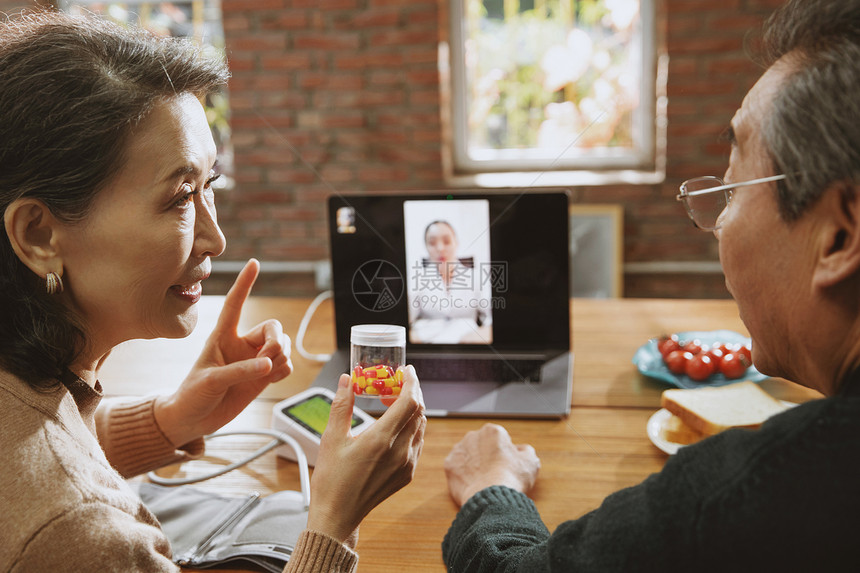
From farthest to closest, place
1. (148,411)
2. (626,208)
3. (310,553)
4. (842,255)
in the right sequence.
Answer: (626,208) → (148,411) → (310,553) → (842,255)

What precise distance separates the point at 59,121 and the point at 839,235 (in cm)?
70

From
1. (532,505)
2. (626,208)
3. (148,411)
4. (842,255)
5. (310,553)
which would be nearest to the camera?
(842,255)

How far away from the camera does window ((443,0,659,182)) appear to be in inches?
115

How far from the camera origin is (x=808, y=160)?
0.61m

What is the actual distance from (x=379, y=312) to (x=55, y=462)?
0.35 metres

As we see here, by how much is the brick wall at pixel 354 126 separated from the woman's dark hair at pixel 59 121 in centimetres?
205

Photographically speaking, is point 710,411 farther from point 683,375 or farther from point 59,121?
point 59,121

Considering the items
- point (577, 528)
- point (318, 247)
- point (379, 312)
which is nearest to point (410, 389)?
point (379, 312)

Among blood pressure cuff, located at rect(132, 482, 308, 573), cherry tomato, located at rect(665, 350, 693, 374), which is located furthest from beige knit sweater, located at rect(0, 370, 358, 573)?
cherry tomato, located at rect(665, 350, 693, 374)

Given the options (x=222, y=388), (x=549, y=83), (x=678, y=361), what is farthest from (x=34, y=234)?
(x=549, y=83)

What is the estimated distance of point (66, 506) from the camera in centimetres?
67

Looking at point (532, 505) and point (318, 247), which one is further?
point (318, 247)

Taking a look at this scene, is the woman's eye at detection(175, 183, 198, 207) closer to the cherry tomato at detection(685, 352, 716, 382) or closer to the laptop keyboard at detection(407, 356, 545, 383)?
the laptop keyboard at detection(407, 356, 545, 383)

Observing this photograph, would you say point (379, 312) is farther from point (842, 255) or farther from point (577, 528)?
point (842, 255)
